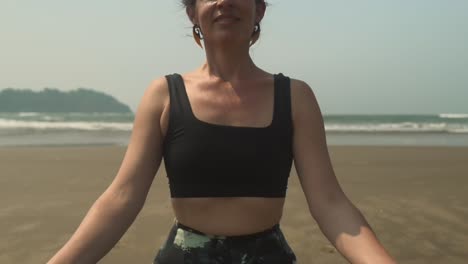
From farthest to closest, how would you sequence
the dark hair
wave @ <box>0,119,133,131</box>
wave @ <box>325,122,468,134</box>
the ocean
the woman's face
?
wave @ <box>0,119,133,131</box>, wave @ <box>325,122,468,134</box>, the ocean, the dark hair, the woman's face

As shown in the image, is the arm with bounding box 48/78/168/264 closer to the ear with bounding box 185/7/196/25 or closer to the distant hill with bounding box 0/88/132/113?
the ear with bounding box 185/7/196/25

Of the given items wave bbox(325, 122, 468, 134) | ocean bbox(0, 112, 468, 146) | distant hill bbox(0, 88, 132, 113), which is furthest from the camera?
distant hill bbox(0, 88, 132, 113)

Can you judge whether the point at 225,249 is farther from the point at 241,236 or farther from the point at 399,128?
the point at 399,128

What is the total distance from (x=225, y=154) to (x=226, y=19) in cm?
44

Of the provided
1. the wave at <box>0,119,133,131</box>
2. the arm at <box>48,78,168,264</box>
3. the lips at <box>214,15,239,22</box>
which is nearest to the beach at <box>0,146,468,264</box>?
the arm at <box>48,78,168,264</box>

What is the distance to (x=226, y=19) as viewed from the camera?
153cm

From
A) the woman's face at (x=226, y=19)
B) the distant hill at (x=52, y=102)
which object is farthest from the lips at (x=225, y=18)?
the distant hill at (x=52, y=102)

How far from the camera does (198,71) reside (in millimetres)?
1690

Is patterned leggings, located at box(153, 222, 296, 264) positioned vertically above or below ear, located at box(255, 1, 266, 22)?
below

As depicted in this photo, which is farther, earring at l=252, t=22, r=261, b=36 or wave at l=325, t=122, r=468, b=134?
wave at l=325, t=122, r=468, b=134

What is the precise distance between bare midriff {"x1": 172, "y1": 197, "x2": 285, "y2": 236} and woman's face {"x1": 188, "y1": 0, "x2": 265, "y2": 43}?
1.74ft

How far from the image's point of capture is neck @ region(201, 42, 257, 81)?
63.6 inches

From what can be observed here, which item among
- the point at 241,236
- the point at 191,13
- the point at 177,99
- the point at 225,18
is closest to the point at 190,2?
the point at 191,13

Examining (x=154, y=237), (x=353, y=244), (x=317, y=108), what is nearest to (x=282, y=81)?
(x=317, y=108)
